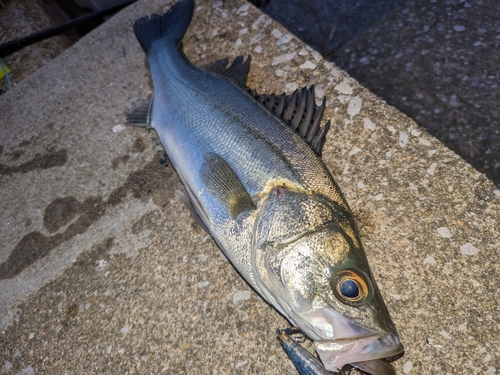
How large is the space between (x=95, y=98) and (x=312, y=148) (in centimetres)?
209

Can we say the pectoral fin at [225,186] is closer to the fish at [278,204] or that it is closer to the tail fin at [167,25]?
the fish at [278,204]

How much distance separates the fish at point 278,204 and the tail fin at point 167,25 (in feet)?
1.57

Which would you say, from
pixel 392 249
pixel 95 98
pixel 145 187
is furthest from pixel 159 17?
pixel 392 249

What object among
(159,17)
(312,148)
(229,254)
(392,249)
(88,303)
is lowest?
(88,303)

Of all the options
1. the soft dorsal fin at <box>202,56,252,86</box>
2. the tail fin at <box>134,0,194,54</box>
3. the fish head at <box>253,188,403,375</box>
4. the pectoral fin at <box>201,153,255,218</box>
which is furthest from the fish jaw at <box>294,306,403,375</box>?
the tail fin at <box>134,0,194,54</box>

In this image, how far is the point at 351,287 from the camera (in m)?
1.53

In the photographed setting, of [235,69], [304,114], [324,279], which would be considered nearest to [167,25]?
[235,69]

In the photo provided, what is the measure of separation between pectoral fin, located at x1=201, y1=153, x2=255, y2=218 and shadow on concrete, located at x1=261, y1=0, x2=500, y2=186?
1.36 meters

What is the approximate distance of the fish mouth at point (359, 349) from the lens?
1446 mm

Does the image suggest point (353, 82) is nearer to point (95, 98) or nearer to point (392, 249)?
point (392, 249)

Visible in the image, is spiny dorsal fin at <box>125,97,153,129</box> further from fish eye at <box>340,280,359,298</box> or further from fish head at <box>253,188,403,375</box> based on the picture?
fish eye at <box>340,280,359,298</box>

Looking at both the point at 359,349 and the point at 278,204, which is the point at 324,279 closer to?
the point at 359,349

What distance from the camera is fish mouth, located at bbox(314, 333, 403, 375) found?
145 cm

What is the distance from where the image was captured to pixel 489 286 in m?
1.84
